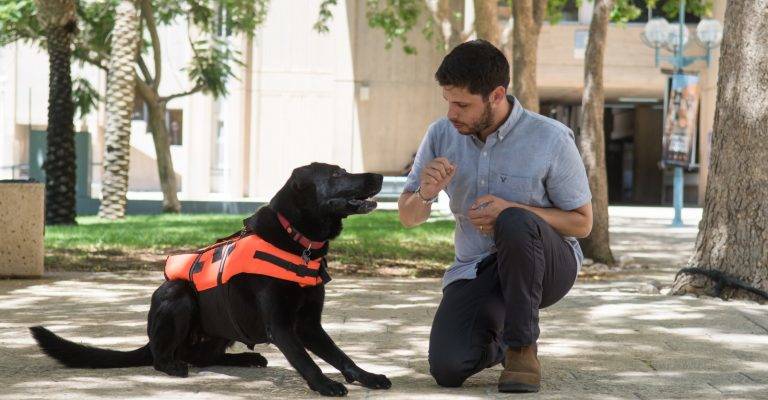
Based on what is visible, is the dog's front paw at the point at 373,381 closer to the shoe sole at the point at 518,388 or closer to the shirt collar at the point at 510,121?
the shoe sole at the point at 518,388

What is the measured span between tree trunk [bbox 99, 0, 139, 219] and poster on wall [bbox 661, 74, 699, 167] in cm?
963

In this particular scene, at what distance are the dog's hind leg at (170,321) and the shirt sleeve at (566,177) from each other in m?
1.73

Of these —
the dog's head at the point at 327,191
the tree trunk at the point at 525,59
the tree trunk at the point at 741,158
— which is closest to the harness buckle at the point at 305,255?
the dog's head at the point at 327,191

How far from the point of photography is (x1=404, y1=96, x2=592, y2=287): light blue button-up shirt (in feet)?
17.5

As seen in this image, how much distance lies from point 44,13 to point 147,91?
18.2 ft

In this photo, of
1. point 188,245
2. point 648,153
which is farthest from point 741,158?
point 648,153

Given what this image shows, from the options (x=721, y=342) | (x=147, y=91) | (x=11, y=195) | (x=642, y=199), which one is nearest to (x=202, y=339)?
(x=721, y=342)

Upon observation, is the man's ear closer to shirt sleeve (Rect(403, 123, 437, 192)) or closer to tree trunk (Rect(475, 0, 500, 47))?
shirt sleeve (Rect(403, 123, 437, 192))

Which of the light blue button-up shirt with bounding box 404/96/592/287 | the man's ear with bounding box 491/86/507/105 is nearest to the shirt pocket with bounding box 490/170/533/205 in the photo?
the light blue button-up shirt with bounding box 404/96/592/287

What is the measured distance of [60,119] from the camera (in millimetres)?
18438

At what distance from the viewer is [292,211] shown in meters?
5.14

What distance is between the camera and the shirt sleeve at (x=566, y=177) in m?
5.33

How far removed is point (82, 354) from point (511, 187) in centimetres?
215

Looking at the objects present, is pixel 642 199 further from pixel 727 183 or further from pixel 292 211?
pixel 292 211
